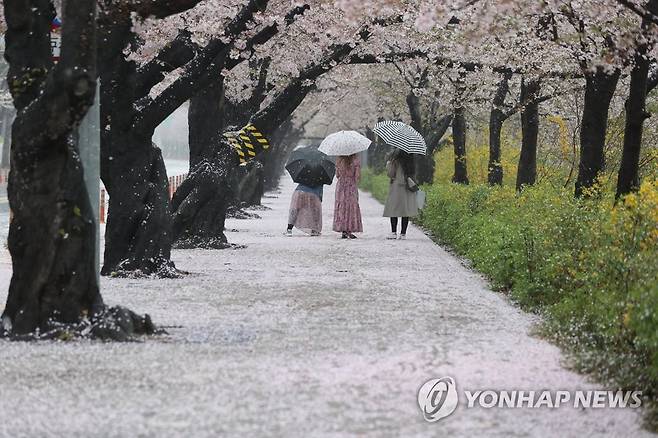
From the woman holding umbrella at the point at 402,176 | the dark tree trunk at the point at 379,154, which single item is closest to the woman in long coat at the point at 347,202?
the woman holding umbrella at the point at 402,176

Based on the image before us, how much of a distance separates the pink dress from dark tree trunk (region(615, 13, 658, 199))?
805cm

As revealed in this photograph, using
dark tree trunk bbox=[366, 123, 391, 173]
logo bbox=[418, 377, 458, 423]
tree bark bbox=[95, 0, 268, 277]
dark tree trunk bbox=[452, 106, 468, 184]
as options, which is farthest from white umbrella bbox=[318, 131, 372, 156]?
dark tree trunk bbox=[366, 123, 391, 173]

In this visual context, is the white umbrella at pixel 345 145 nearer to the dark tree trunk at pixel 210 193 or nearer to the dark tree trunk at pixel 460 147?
the dark tree trunk at pixel 210 193

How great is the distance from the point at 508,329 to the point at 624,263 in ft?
3.96

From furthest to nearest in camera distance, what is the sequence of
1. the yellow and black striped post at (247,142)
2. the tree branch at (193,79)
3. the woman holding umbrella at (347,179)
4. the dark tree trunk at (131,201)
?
the woman holding umbrella at (347,179) → the yellow and black striped post at (247,142) → the tree branch at (193,79) → the dark tree trunk at (131,201)

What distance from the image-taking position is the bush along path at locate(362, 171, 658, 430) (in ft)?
26.3

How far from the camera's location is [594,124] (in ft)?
59.9

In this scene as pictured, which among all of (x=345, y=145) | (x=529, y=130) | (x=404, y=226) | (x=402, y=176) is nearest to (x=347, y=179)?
(x=345, y=145)

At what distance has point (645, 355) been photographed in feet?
26.9

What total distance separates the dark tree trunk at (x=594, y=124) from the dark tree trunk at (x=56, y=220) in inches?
379

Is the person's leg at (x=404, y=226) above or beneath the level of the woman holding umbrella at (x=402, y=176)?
beneath

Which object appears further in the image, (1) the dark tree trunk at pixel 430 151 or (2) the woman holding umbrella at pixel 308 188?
(1) the dark tree trunk at pixel 430 151

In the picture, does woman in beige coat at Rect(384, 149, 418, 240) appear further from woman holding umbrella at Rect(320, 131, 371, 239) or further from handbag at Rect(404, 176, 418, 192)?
woman holding umbrella at Rect(320, 131, 371, 239)

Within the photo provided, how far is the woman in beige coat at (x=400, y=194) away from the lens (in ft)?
77.0
